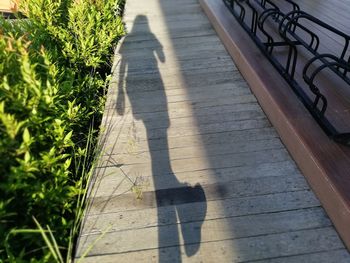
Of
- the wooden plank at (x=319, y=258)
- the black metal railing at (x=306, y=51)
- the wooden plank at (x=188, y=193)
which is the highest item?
the black metal railing at (x=306, y=51)

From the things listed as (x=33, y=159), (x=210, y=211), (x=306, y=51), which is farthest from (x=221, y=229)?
(x=306, y=51)

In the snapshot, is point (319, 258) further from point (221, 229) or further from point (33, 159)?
point (33, 159)

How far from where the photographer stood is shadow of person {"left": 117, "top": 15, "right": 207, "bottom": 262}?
1955mm

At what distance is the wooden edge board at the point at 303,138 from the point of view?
6.15 ft

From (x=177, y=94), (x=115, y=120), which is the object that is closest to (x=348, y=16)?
(x=177, y=94)

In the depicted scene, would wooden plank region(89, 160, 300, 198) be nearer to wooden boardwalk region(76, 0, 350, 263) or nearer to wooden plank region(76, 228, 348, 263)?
wooden boardwalk region(76, 0, 350, 263)

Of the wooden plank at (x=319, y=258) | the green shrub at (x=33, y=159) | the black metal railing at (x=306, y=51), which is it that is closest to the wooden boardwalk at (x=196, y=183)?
the wooden plank at (x=319, y=258)

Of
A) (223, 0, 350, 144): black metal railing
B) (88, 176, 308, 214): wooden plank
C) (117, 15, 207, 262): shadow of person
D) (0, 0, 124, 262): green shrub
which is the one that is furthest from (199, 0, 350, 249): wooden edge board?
(0, 0, 124, 262): green shrub

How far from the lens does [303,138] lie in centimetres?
223

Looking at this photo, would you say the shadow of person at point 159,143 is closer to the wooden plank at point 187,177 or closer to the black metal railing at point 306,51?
the wooden plank at point 187,177

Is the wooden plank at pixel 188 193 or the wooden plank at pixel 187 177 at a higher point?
the wooden plank at pixel 187 177

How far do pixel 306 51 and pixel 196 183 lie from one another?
6.51 feet

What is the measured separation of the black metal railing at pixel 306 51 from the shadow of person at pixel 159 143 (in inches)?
40.2

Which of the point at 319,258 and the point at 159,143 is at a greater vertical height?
the point at 159,143
